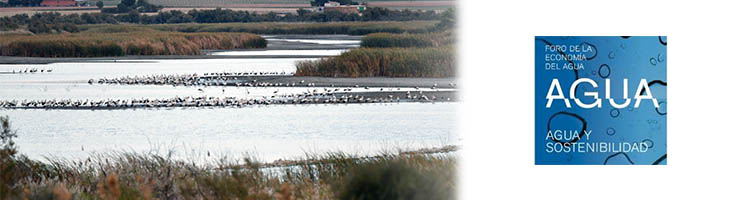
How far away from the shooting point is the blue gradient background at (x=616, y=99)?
233 cm

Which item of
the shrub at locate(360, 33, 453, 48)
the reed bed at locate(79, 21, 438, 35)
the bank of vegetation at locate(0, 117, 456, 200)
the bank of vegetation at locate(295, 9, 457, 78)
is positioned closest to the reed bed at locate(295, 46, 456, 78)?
the bank of vegetation at locate(295, 9, 457, 78)

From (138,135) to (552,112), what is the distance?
9310mm

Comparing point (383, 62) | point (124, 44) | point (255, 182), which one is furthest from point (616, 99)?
point (124, 44)

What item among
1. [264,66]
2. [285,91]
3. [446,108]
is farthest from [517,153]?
[264,66]

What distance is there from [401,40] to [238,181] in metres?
15.6

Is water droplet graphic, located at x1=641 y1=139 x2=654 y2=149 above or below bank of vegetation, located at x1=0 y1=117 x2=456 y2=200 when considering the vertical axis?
above

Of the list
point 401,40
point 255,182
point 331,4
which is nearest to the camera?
point 255,182

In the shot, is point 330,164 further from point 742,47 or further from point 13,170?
point 742,47

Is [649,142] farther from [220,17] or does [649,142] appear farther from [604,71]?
[220,17]

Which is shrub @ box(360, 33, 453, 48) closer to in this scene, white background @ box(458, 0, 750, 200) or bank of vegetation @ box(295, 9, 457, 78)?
bank of vegetation @ box(295, 9, 457, 78)

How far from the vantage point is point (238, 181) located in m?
3.51

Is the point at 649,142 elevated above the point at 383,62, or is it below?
above

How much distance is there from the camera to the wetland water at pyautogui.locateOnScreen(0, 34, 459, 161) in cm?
961

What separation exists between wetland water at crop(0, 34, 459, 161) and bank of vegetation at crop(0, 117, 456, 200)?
1.93m
